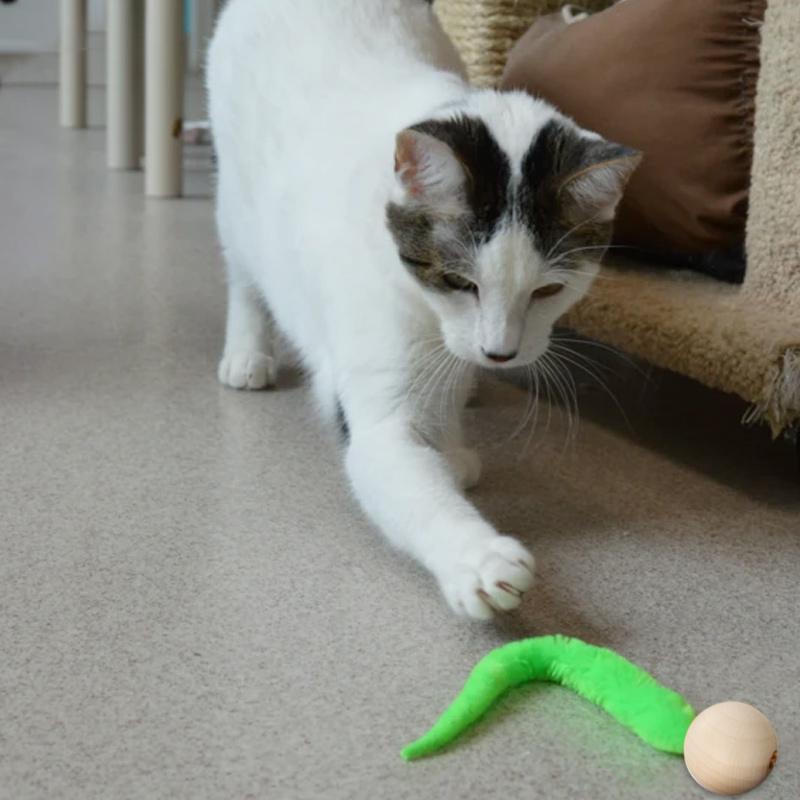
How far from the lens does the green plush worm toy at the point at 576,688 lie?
3.35 feet

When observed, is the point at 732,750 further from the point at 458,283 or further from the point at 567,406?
the point at 567,406

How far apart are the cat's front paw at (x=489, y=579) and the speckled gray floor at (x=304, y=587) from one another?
2.0 inches

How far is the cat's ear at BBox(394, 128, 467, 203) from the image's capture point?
1247 mm

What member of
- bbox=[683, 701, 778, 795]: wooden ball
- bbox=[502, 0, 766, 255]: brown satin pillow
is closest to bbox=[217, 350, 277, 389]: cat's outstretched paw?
bbox=[502, 0, 766, 255]: brown satin pillow

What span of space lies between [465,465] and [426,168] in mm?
444

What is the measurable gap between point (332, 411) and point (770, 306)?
1.92 ft

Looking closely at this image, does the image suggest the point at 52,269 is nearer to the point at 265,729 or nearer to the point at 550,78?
the point at 550,78

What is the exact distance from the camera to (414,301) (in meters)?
1.42

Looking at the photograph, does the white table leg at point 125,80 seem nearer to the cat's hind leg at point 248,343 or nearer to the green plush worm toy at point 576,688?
the cat's hind leg at point 248,343

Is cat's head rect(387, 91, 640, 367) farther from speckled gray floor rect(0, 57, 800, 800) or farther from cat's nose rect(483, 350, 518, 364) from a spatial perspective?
speckled gray floor rect(0, 57, 800, 800)

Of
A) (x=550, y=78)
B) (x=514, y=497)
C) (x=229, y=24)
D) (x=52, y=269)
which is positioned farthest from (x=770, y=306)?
(x=52, y=269)

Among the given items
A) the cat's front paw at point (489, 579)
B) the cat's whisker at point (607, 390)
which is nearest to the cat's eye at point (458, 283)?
the cat's front paw at point (489, 579)

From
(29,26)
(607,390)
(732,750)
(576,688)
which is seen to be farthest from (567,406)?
(29,26)

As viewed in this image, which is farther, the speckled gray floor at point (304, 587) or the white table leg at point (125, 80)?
Answer: the white table leg at point (125, 80)
